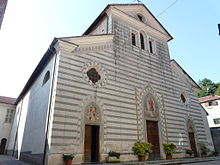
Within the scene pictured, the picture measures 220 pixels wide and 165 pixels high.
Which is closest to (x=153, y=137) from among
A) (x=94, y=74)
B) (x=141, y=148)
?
(x=141, y=148)

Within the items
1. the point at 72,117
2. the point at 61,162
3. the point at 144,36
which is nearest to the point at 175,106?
the point at 144,36

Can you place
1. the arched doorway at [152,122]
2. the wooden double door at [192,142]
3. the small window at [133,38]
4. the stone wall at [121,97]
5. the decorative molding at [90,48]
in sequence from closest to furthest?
the stone wall at [121,97] < the decorative molding at [90,48] < the arched doorway at [152,122] < the wooden double door at [192,142] < the small window at [133,38]

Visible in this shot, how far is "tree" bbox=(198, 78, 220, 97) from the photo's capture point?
4500 centimetres

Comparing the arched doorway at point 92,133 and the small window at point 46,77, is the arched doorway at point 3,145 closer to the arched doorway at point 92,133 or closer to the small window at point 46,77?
the small window at point 46,77

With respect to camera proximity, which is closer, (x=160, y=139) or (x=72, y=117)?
(x=72, y=117)

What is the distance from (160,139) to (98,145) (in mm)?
5345

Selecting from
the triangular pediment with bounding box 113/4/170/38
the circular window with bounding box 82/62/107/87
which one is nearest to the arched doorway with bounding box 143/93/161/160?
the circular window with bounding box 82/62/107/87

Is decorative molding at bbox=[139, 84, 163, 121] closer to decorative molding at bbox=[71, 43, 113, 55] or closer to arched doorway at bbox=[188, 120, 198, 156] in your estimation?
arched doorway at bbox=[188, 120, 198, 156]

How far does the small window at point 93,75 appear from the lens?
10.7m

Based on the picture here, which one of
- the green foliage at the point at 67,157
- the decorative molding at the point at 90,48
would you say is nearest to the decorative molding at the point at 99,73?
the decorative molding at the point at 90,48

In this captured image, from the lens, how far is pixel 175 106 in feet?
47.9

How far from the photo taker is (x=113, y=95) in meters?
11.0

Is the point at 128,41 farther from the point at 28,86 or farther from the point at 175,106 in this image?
the point at 28,86

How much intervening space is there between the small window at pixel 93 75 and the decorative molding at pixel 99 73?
0.49 ft
